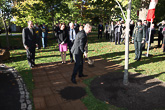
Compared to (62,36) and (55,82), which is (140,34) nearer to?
(62,36)

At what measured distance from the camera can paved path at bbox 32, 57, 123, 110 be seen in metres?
3.83

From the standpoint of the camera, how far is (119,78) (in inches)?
217

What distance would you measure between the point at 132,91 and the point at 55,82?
114 inches

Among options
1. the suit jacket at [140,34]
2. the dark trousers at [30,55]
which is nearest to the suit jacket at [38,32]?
the dark trousers at [30,55]

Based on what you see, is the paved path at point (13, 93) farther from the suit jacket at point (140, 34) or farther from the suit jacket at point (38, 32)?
the suit jacket at point (140, 34)

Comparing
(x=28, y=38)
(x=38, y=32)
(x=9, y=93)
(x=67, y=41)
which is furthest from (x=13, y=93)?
(x=38, y=32)

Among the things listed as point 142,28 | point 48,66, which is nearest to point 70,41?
point 48,66

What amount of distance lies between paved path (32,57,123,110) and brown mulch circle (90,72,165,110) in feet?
2.25

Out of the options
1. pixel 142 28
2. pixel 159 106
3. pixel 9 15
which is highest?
pixel 9 15

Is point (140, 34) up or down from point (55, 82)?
up

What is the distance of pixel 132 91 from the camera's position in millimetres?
4453

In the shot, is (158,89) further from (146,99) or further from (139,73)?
(139,73)

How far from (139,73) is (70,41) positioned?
3.96m

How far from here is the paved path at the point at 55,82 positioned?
3.83 m
